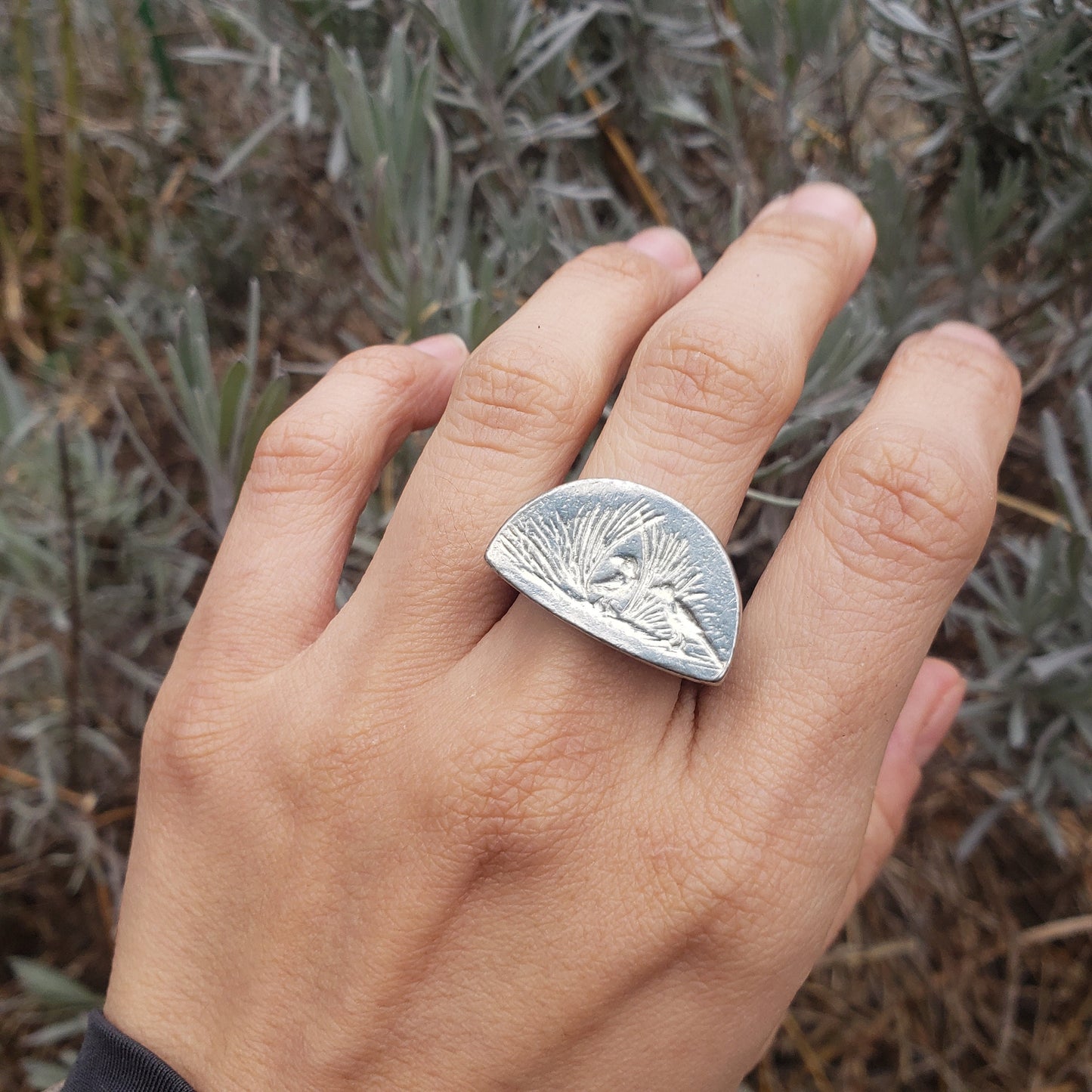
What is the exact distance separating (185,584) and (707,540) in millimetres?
1195

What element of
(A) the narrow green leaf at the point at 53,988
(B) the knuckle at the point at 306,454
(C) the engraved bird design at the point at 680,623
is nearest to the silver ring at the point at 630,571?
(C) the engraved bird design at the point at 680,623

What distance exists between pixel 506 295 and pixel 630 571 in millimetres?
602

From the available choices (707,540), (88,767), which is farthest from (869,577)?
(88,767)

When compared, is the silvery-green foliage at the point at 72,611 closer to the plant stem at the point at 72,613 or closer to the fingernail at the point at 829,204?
the plant stem at the point at 72,613

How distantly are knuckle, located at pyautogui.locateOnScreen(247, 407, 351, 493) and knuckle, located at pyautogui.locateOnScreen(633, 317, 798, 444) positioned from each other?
37 cm

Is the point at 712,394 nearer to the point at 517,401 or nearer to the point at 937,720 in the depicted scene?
the point at 517,401

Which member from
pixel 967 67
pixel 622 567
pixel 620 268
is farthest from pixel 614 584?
pixel 967 67

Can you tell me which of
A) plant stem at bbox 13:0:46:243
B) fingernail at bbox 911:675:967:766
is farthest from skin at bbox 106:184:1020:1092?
plant stem at bbox 13:0:46:243

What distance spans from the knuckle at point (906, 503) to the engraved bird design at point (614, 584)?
23cm

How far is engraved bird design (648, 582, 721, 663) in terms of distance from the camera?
0.88 m

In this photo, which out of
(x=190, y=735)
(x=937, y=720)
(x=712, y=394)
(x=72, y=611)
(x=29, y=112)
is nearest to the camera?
(x=712, y=394)

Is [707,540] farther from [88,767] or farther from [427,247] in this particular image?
[88,767]

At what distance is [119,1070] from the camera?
103 cm

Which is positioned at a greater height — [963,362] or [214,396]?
[963,362]
